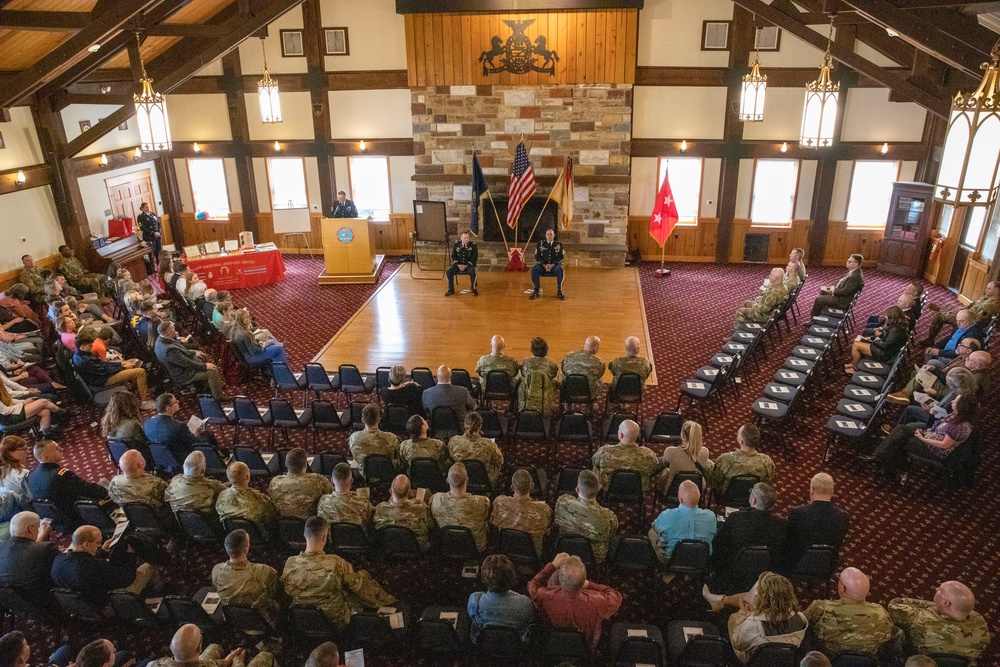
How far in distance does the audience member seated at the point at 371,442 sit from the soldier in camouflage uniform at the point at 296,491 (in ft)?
2.34

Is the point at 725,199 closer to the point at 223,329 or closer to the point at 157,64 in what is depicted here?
the point at 223,329

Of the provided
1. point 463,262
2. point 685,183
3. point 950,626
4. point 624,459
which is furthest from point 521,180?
point 950,626

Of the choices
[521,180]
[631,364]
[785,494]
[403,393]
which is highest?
[521,180]

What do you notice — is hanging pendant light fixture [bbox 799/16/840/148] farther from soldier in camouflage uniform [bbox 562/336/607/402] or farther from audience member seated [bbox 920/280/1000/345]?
soldier in camouflage uniform [bbox 562/336/607/402]

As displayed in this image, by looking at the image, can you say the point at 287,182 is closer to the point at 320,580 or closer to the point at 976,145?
the point at 320,580

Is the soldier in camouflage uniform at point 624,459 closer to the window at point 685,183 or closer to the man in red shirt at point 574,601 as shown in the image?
the man in red shirt at point 574,601

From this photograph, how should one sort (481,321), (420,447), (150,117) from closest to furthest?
(420,447) → (150,117) → (481,321)

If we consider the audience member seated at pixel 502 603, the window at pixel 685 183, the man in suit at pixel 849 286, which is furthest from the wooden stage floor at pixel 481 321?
the audience member seated at pixel 502 603

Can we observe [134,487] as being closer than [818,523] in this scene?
No

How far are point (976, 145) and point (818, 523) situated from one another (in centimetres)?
273

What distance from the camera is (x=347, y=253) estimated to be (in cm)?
1369

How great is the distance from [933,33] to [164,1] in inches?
418

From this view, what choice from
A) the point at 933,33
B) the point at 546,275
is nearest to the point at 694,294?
the point at 546,275

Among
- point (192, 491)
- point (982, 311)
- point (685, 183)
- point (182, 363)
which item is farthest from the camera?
point (685, 183)
